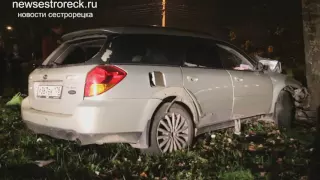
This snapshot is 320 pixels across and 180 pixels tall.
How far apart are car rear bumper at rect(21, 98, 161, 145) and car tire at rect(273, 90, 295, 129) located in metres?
2.67

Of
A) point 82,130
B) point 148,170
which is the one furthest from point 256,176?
point 82,130

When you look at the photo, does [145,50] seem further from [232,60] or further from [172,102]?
[232,60]

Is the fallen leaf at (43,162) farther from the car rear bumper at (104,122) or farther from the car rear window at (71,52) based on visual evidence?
the car rear window at (71,52)

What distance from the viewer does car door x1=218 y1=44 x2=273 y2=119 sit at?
5488 millimetres

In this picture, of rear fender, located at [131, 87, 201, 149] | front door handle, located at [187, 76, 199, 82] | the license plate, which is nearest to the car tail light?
the license plate

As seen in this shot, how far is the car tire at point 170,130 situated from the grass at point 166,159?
0.11 meters

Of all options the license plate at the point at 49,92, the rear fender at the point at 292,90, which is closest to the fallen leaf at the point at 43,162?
the license plate at the point at 49,92

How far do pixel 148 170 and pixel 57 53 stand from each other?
2024 mm

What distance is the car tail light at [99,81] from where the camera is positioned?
4023 mm

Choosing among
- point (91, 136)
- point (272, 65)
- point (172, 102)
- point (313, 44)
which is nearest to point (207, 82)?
point (172, 102)

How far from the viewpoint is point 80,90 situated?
4055 mm

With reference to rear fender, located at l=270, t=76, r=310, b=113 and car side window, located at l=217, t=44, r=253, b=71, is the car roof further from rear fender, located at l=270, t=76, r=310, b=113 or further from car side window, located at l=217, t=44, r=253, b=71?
rear fender, located at l=270, t=76, r=310, b=113

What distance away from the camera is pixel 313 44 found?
646cm

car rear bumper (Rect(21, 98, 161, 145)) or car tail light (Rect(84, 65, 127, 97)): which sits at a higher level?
car tail light (Rect(84, 65, 127, 97))
